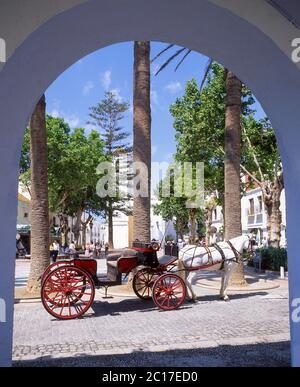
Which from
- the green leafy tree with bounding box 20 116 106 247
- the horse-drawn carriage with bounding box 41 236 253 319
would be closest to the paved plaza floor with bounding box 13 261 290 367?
the horse-drawn carriage with bounding box 41 236 253 319

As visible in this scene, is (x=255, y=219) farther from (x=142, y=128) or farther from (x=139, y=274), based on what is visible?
(x=139, y=274)

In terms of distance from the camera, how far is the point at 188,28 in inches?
159

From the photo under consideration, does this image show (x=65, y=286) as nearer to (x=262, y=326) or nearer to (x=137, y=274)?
(x=137, y=274)

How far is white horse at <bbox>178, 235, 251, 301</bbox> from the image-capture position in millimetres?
10430

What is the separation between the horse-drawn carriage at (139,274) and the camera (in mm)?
8719

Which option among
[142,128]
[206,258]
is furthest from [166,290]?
[142,128]

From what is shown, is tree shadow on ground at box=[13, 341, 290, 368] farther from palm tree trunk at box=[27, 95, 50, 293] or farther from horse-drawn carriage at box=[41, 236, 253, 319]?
palm tree trunk at box=[27, 95, 50, 293]

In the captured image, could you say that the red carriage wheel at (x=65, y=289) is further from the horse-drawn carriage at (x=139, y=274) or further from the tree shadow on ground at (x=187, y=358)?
the tree shadow on ground at (x=187, y=358)

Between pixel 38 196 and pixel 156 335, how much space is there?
6086 mm

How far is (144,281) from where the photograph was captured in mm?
10312

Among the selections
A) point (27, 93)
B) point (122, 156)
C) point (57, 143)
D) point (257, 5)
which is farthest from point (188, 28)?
point (122, 156)

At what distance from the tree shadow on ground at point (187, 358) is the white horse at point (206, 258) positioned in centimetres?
440

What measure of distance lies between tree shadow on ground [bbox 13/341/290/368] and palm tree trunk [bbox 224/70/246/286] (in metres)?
7.49

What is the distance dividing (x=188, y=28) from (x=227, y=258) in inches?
301
